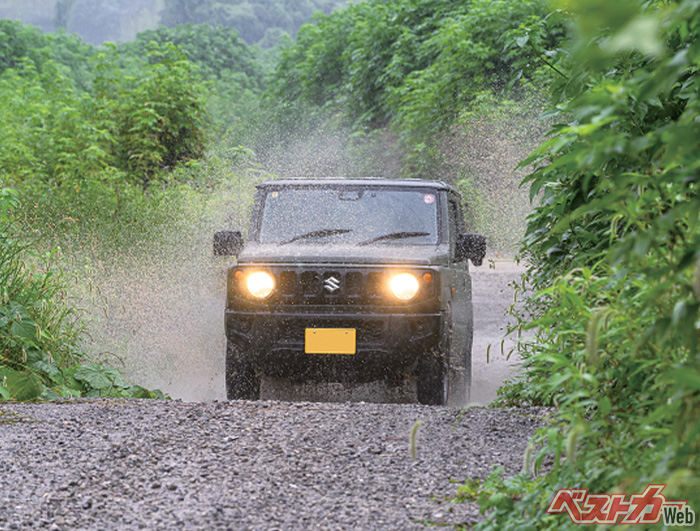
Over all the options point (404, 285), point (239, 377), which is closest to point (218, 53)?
point (239, 377)

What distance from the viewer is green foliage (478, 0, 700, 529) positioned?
1596 millimetres

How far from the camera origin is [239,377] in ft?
18.6

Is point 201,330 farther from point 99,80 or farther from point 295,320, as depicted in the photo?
point 99,80

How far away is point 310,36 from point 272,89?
3229 mm

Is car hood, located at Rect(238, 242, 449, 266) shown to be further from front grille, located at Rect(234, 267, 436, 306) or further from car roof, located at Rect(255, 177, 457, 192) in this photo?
car roof, located at Rect(255, 177, 457, 192)

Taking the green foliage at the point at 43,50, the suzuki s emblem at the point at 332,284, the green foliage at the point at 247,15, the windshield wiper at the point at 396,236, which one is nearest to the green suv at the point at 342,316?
the suzuki s emblem at the point at 332,284

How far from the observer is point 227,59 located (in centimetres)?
6406

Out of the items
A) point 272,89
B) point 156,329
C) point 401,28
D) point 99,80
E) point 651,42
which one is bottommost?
point 651,42

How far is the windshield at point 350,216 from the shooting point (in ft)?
20.4

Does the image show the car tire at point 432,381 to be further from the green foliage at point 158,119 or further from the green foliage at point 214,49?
the green foliage at point 214,49

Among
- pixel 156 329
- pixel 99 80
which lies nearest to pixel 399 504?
pixel 156 329

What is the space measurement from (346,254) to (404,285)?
0.47 m

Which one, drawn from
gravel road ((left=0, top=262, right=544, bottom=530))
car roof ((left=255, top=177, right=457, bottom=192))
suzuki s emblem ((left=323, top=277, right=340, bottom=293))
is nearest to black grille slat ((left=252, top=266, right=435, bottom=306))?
suzuki s emblem ((left=323, top=277, right=340, bottom=293))

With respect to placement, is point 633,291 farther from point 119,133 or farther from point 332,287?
point 119,133
